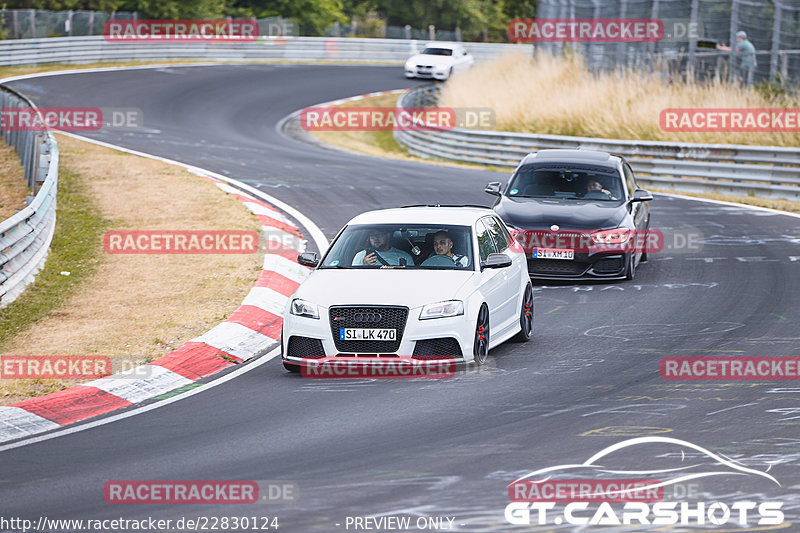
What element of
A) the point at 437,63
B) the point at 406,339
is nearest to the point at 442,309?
the point at 406,339

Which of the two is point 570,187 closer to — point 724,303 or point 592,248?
point 592,248

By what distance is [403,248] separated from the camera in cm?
1171

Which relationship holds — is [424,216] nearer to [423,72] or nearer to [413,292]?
[413,292]

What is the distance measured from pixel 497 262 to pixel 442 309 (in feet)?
3.63

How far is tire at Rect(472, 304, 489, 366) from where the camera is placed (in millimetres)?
10752

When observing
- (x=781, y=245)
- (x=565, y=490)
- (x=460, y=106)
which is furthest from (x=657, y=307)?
(x=460, y=106)

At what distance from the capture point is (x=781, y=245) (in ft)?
61.7

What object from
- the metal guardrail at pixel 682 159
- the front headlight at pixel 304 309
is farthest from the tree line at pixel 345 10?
the front headlight at pixel 304 309

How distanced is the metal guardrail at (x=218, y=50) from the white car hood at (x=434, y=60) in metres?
6.98

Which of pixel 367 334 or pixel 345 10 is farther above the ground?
pixel 345 10

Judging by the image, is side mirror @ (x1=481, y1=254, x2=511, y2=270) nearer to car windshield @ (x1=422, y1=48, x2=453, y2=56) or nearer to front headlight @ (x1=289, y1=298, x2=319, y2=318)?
front headlight @ (x1=289, y1=298, x2=319, y2=318)

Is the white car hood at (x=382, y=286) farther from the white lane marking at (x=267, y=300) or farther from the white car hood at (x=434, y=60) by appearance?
the white car hood at (x=434, y=60)

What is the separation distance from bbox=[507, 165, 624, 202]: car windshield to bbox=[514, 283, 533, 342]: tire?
4382mm

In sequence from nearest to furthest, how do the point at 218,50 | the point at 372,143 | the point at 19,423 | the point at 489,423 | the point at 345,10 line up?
1. the point at 489,423
2. the point at 19,423
3. the point at 372,143
4. the point at 218,50
5. the point at 345,10
